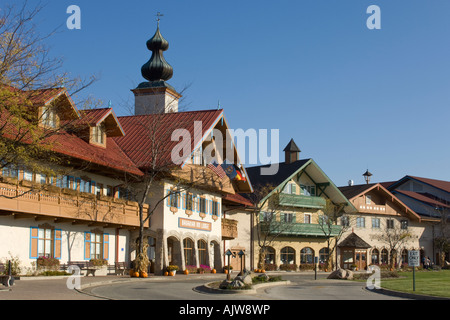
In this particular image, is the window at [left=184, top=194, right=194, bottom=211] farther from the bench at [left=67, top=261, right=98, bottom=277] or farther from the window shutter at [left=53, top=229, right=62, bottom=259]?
the window shutter at [left=53, top=229, right=62, bottom=259]

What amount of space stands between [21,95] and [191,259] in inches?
988

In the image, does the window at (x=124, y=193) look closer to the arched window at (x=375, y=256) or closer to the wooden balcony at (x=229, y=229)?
the wooden balcony at (x=229, y=229)

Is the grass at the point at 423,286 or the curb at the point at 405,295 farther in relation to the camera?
the grass at the point at 423,286

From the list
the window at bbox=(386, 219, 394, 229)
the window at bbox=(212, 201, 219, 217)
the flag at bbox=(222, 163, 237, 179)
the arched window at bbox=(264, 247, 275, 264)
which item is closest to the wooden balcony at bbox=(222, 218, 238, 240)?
the window at bbox=(212, 201, 219, 217)

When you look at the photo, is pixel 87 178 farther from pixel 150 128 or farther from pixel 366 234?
pixel 366 234

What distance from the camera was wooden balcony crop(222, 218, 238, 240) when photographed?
48781 millimetres

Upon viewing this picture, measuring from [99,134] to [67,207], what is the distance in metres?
6.68

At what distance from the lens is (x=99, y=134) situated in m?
36.9

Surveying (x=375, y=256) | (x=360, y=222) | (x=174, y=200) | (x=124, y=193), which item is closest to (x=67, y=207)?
(x=124, y=193)

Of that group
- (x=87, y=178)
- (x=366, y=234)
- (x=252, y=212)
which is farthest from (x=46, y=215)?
(x=366, y=234)

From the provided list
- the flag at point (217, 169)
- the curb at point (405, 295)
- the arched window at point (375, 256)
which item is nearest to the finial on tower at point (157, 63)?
the flag at point (217, 169)

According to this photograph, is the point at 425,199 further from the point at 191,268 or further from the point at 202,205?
the point at 191,268

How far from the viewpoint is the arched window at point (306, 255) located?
196 ft

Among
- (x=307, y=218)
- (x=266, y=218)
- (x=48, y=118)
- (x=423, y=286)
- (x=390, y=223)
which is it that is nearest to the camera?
(x=48, y=118)
